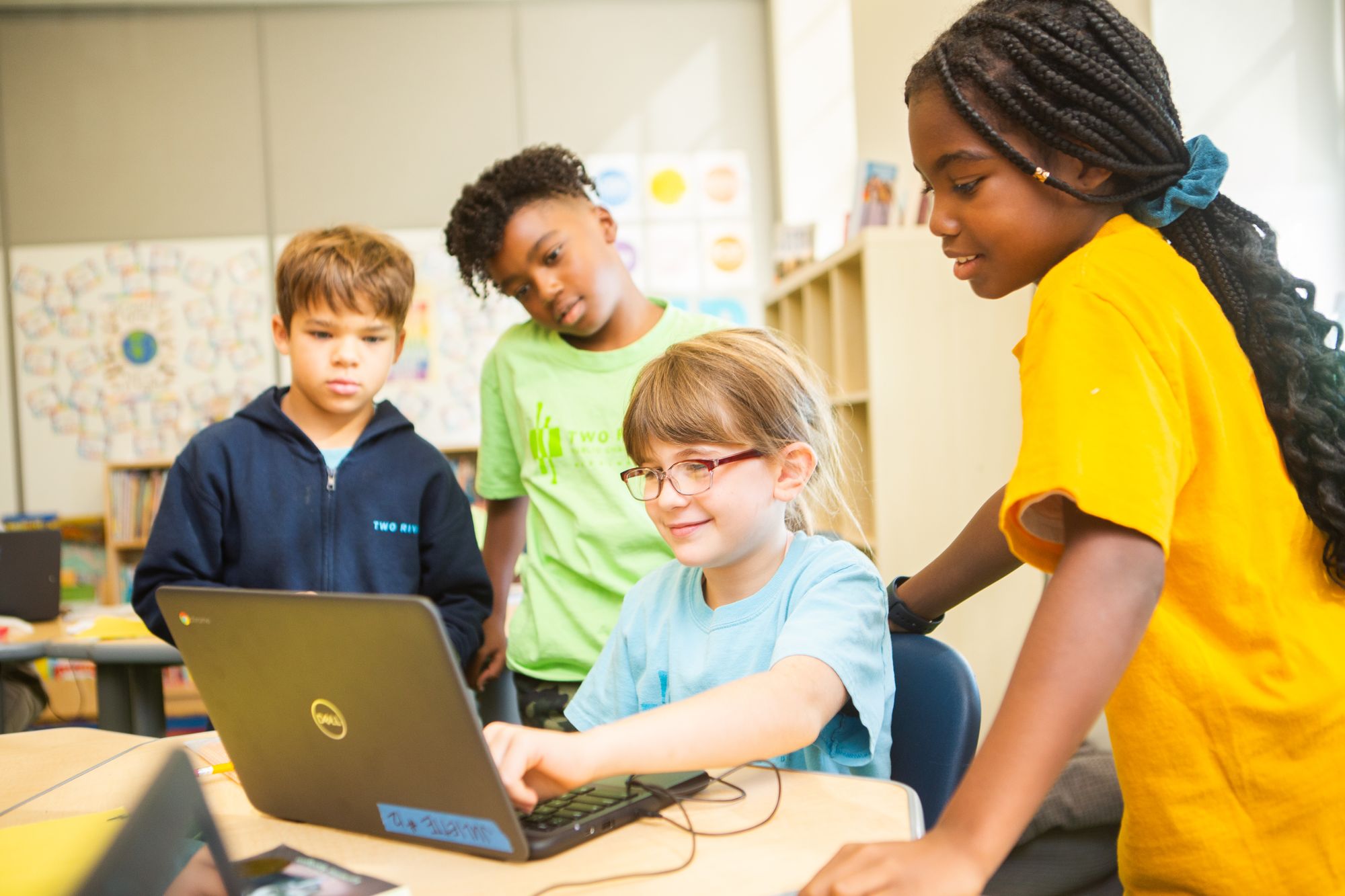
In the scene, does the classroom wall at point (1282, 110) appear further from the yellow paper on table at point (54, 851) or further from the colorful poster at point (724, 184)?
the colorful poster at point (724, 184)

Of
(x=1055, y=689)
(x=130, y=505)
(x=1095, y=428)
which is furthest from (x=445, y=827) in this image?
(x=130, y=505)

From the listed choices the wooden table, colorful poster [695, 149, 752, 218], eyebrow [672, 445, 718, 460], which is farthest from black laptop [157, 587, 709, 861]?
colorful poster [695, 149, 752, 218]

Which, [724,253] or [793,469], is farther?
[724,253]

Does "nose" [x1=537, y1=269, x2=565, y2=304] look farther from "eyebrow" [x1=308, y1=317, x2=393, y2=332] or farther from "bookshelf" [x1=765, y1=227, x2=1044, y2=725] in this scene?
"bookshelf" [x1=765, y1=227, x2=1044, y2=725]

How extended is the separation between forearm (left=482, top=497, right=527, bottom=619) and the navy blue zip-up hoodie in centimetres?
25

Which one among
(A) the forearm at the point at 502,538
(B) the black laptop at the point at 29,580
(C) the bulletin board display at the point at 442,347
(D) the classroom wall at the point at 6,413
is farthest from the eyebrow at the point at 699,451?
(D) the classroom wall at the point at 6,413

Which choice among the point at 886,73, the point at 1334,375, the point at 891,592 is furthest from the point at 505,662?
the point at 886,73

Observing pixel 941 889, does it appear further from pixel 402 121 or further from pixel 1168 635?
pixel 402 121

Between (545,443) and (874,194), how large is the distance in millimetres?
1685

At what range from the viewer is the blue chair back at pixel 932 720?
3.71 ft

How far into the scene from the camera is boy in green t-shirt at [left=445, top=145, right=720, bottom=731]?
169cm

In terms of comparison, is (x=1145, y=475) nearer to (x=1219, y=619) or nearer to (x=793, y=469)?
(x=1219, y=619)

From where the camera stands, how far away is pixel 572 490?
1734mm

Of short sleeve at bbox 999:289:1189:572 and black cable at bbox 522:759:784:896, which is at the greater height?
short sleeve at bbox 999:289:1189:572
